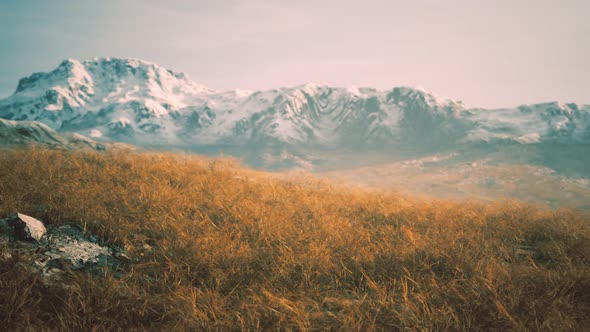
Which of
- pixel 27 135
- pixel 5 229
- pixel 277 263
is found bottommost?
pixel 277 263

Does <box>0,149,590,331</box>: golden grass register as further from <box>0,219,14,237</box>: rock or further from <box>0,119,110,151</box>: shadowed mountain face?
<box>0,119,110,151</box>: shadowed mountain face

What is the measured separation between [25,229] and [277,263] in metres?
4.14

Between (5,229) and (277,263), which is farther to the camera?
(277,263)

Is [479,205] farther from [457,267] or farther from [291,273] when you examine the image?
[291,273]

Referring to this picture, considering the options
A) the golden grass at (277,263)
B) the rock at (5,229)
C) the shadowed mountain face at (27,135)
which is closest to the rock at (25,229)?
the rock at (5,229)

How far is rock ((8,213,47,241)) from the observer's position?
4.57m

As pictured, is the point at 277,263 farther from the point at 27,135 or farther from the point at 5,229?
the point at 27,135

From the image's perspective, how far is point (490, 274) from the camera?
4562 mm

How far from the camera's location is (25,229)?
4.59 meters

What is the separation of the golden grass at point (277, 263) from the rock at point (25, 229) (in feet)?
2.00

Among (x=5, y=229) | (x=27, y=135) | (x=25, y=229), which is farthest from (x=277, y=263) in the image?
(x=27, y=135)

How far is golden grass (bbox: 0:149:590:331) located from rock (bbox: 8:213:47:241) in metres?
0.61

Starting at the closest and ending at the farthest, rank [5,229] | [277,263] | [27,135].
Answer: [5,229], [277,263], [27,135]

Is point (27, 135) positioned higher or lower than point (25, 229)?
higher
